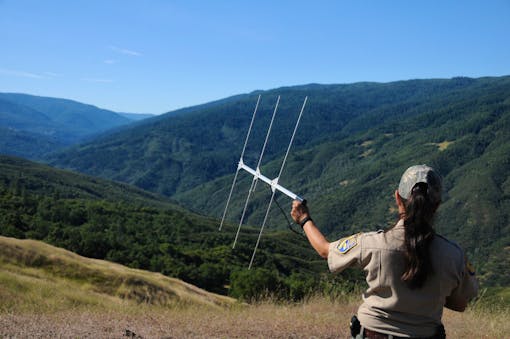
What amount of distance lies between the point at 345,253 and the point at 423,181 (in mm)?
770

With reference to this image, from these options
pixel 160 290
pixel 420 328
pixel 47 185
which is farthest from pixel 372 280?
pixel 47 185

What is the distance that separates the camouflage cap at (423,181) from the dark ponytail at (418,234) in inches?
1.2

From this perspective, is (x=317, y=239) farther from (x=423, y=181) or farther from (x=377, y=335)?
(x=423, y=181)

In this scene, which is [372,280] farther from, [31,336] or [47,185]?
[47,185]

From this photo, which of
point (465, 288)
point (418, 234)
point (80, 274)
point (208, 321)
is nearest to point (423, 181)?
point (418, 234)

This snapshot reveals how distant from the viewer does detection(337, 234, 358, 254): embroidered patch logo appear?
372 centimetres

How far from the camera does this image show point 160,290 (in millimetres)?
29531

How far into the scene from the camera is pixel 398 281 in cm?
357

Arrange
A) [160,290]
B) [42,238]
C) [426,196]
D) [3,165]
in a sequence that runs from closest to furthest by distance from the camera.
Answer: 1. [426,196]
2. [160,290]
3. [42,238]
4. [3,165]

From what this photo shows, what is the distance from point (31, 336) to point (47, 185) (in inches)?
6548

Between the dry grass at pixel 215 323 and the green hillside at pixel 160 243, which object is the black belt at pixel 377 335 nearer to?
the green hillside at pixel 160 243

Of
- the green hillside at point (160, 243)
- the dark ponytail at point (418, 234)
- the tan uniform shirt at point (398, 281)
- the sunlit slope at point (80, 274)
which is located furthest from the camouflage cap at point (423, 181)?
the sunlit slope at point (80, 274)

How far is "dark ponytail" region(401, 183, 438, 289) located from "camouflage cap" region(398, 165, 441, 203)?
0.03 meters

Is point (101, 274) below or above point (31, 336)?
below
